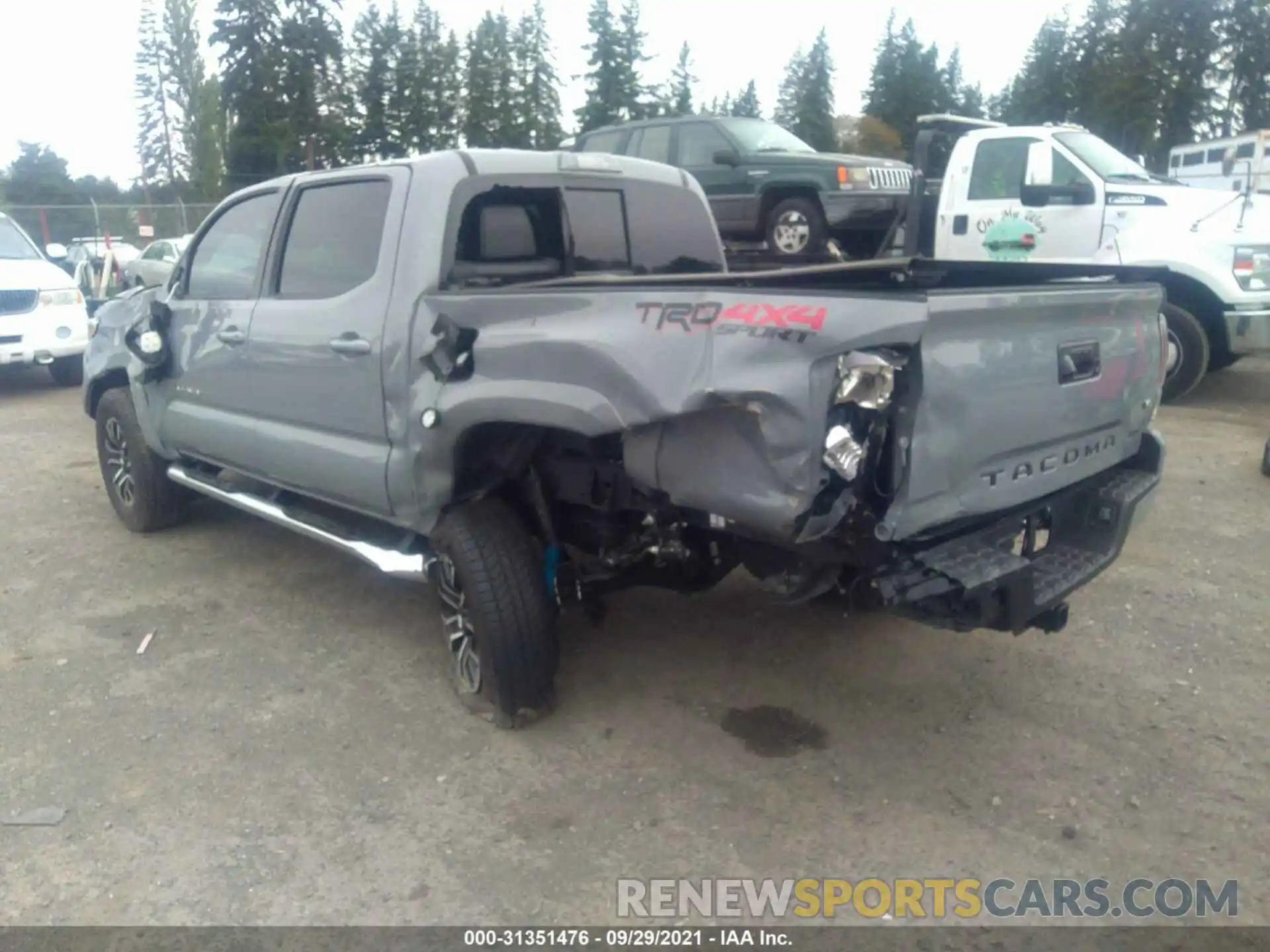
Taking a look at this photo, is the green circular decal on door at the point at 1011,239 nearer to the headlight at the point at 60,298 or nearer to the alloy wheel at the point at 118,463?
the alloy wheel at the point at 118,463

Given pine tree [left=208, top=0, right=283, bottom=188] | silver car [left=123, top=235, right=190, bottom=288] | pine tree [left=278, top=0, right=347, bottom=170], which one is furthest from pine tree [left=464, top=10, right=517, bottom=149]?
silver car [left=123, top=235, right=190, bottom=288]

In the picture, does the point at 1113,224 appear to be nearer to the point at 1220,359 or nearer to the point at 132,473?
the point at 1220,359

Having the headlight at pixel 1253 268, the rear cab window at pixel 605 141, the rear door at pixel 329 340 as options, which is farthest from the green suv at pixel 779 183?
the rear door at pixel 329 340

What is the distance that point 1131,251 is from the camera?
8656 mm

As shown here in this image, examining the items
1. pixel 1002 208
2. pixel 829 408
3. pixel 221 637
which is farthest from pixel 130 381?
pixel 1002 208

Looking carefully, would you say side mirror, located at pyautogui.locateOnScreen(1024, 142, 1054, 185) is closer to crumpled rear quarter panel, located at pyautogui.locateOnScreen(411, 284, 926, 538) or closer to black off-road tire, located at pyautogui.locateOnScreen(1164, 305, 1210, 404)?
black off-road tire, located at pyautogui.locateOnScreen(1164, 305, 1210, 404)

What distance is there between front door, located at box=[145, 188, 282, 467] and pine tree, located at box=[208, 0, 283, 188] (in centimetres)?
4426

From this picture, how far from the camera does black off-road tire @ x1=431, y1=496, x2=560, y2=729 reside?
3.58m

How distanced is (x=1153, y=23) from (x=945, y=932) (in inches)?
2147

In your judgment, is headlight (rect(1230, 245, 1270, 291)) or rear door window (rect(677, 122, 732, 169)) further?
rear door window (rect(677, 122, 732, 169))

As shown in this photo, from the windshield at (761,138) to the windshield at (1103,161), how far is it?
3.66 metres

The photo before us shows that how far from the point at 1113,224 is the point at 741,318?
23.6 ft

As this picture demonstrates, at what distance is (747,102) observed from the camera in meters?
73.1

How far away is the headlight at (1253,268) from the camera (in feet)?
27.1
